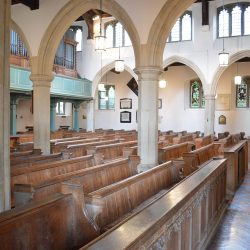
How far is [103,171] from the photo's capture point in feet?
16.6

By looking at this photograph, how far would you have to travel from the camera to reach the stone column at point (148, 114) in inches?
291

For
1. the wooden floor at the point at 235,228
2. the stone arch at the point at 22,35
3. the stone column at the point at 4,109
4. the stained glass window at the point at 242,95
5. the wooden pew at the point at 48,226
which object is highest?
the stone arch at the point at 22,35

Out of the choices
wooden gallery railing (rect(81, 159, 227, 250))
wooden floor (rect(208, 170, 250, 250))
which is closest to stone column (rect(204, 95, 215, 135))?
wooden floor (rect(208, 170, 250, 250))

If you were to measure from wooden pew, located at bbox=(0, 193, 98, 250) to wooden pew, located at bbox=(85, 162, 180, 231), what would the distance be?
5.5 inches

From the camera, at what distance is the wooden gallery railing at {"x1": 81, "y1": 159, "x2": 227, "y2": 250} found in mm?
2072

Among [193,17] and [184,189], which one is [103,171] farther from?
[193,17]

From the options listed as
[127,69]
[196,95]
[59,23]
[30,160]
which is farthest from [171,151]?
[196,95]

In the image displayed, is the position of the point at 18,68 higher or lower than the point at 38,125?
higher

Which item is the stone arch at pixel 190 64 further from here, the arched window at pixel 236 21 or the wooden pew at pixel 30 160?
the wooden pew at pixel 30 160

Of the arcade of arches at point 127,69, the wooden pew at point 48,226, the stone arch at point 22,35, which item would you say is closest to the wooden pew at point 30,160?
the arcade of arches at point 127,69

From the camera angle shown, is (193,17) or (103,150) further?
(193,17)

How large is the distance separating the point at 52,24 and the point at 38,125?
2.79 meters

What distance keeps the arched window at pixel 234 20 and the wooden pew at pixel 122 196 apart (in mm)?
13190

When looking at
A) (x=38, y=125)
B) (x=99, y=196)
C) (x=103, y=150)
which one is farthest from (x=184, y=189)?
(x=38, y=125)
